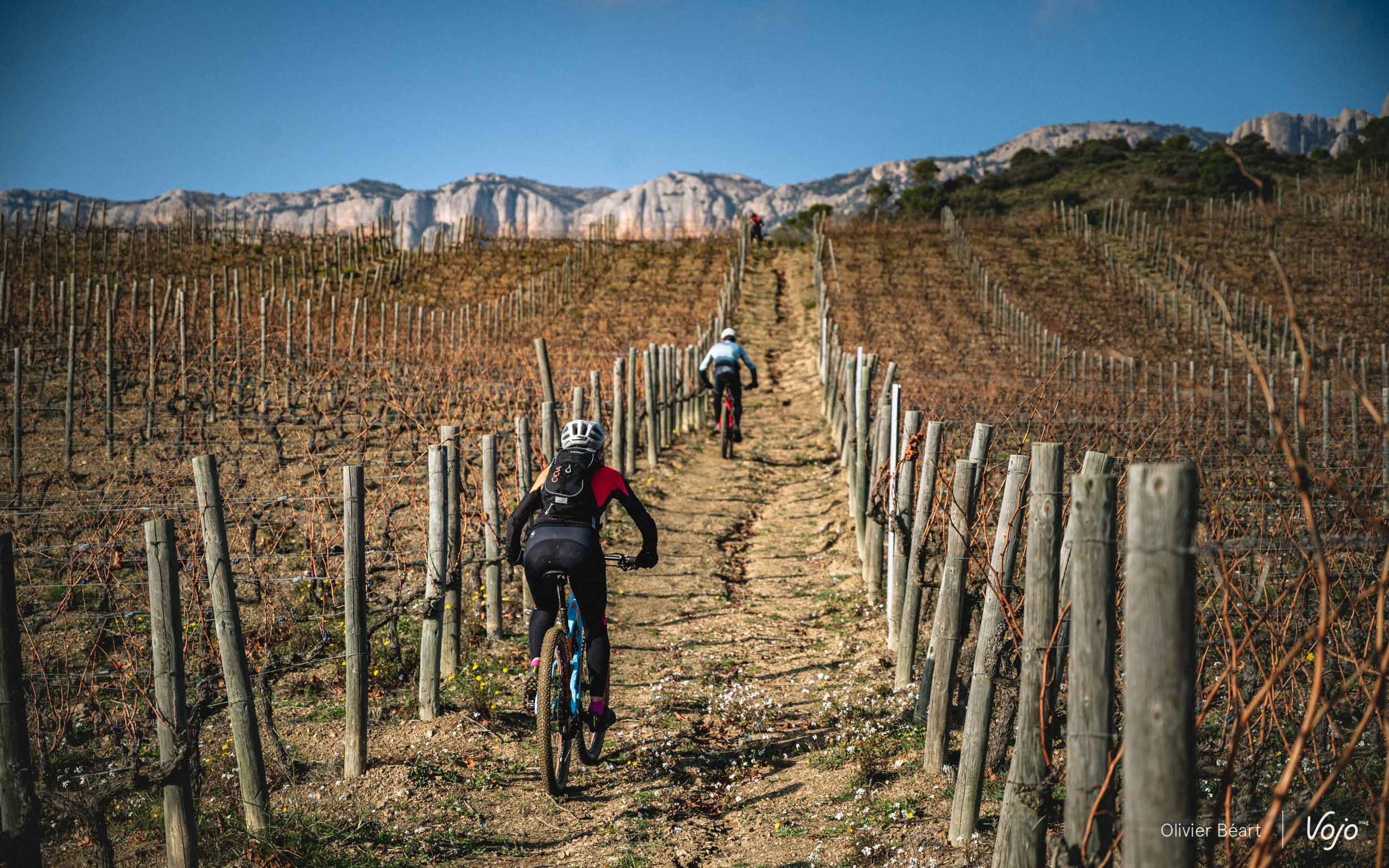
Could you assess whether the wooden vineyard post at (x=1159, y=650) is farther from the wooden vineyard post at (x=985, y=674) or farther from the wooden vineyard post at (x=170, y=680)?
the wooden vineyard post at (x=170, y=680)

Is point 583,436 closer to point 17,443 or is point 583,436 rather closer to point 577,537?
point 577,537

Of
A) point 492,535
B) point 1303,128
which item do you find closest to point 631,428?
point 492,535

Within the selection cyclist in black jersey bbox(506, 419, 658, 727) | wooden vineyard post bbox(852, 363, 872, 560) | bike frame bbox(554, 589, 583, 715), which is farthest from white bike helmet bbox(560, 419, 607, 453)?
wooden vineyard post bbox(852, 363, 872, 560)

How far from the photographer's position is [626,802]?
14.4ft

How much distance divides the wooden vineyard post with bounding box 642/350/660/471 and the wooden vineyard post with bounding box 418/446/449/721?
7160 mm

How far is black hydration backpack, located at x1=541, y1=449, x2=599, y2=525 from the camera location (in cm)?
437

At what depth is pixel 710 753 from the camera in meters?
4.92

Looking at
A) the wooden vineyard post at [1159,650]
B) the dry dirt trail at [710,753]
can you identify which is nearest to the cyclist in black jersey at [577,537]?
the dry dirt trail at [710,753]

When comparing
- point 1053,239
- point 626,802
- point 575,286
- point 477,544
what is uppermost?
point 1053,239

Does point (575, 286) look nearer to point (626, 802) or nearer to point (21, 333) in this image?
point (21, 333)

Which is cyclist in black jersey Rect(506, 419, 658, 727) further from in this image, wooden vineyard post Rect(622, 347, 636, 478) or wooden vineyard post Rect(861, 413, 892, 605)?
wooden vineyard post Rect(622, 347, 636, 478)

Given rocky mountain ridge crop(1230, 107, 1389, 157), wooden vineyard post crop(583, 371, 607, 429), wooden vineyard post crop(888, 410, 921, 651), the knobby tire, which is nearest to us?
the knobby tire

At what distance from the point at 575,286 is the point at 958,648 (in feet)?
108

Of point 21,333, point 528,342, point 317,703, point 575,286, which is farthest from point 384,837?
point 575,286
